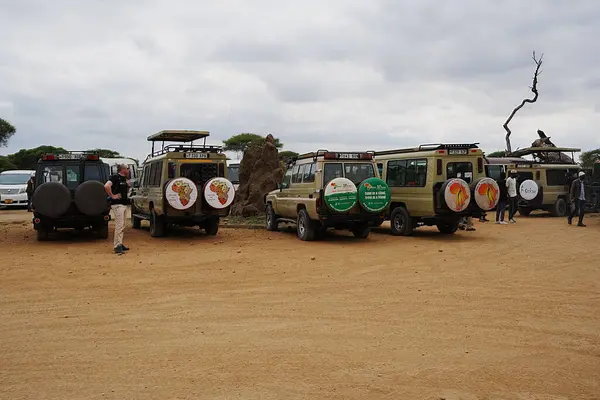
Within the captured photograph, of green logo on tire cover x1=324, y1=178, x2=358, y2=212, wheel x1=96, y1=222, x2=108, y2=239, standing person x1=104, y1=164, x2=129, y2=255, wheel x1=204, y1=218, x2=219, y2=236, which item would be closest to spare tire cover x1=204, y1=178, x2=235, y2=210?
wheel x1=204, y1=218, x2=219, y2=236

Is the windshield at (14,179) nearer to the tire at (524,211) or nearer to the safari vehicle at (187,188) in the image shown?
the safari vehicle at (187,188)

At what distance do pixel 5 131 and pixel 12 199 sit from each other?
33.0 m

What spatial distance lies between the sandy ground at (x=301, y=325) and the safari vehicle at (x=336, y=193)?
186cm

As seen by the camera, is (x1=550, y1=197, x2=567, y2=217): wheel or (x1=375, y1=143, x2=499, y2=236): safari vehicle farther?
(x1=550, y1=197, x2=567, y2=217): wheel

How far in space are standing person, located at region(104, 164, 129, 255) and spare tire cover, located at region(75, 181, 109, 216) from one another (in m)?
1.35

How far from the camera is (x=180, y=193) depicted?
48.5 ft

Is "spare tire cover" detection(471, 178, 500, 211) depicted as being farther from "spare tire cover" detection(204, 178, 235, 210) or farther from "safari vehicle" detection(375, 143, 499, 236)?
"spare tire cover" detection(204, 178, 235, 210)

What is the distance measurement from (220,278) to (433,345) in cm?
462

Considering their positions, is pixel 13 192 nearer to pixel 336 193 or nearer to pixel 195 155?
pixel 195 155

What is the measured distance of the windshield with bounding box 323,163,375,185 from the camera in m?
14.8

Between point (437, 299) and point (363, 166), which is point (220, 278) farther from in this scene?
point (363, 166)

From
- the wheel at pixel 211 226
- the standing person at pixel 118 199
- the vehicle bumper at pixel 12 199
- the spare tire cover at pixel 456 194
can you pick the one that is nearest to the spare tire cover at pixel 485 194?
the spare tire cover at pixel 456 194

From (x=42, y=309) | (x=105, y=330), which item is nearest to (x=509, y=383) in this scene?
(x=105, y=330)

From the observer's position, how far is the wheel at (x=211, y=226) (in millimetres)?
16312
